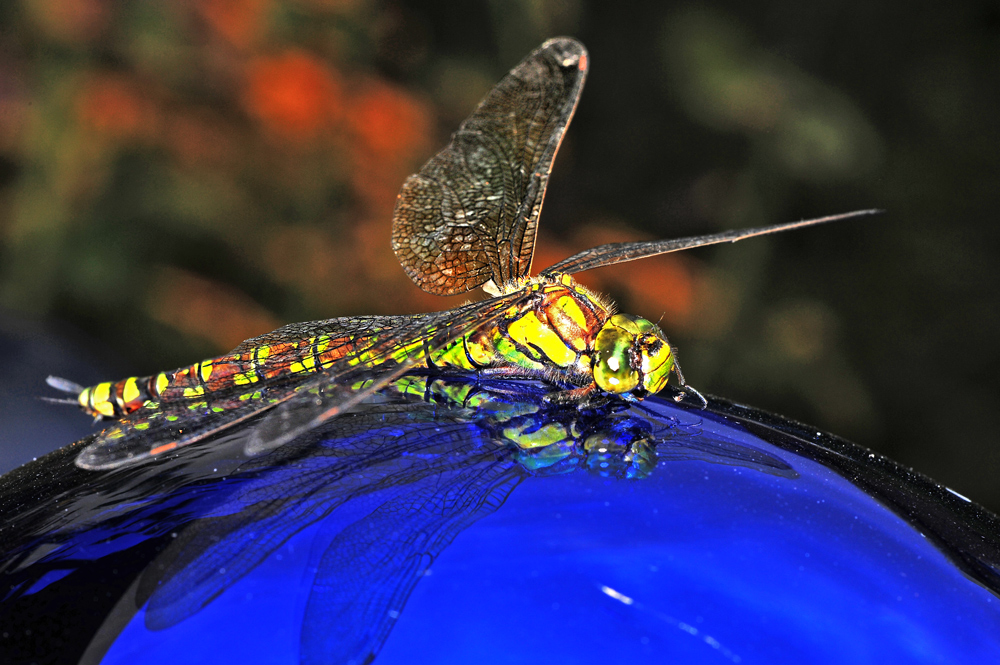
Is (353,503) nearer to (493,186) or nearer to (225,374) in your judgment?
(225,374)

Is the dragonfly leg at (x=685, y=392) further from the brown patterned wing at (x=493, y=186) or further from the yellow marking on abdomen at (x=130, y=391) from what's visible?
the yellow marking on abdomen at (x=130, y=391)

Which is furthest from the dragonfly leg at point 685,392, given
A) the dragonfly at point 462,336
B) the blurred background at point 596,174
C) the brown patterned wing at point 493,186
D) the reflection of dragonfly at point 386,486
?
the blurred background at point 596,174

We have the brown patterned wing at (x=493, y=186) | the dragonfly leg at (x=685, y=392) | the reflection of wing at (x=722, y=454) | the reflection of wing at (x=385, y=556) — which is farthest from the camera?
the brown patterned wing at (x=493, y=186)

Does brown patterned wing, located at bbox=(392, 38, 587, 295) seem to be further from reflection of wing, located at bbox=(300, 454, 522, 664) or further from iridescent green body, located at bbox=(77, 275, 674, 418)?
A: reflection of wing, located at bbox=(300, 454, 522, 664)

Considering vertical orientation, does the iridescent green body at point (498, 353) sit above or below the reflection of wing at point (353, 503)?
above

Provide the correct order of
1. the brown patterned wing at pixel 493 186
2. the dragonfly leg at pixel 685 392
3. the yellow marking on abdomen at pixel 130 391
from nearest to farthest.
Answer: the dragonfly leg at pixel 685 392 → the yellow marking on abdomen at pixel 130 391 → the brown patterned wing at pixel 493 186

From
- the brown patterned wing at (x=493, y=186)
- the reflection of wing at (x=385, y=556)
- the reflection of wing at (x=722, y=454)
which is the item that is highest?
the brown patterned wing at (x=493, y=186)

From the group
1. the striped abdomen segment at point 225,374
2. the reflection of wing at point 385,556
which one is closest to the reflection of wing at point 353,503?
the reflection of wing at point 385,556

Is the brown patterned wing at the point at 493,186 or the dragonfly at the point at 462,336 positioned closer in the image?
the dragonfly at the point at 462,336
